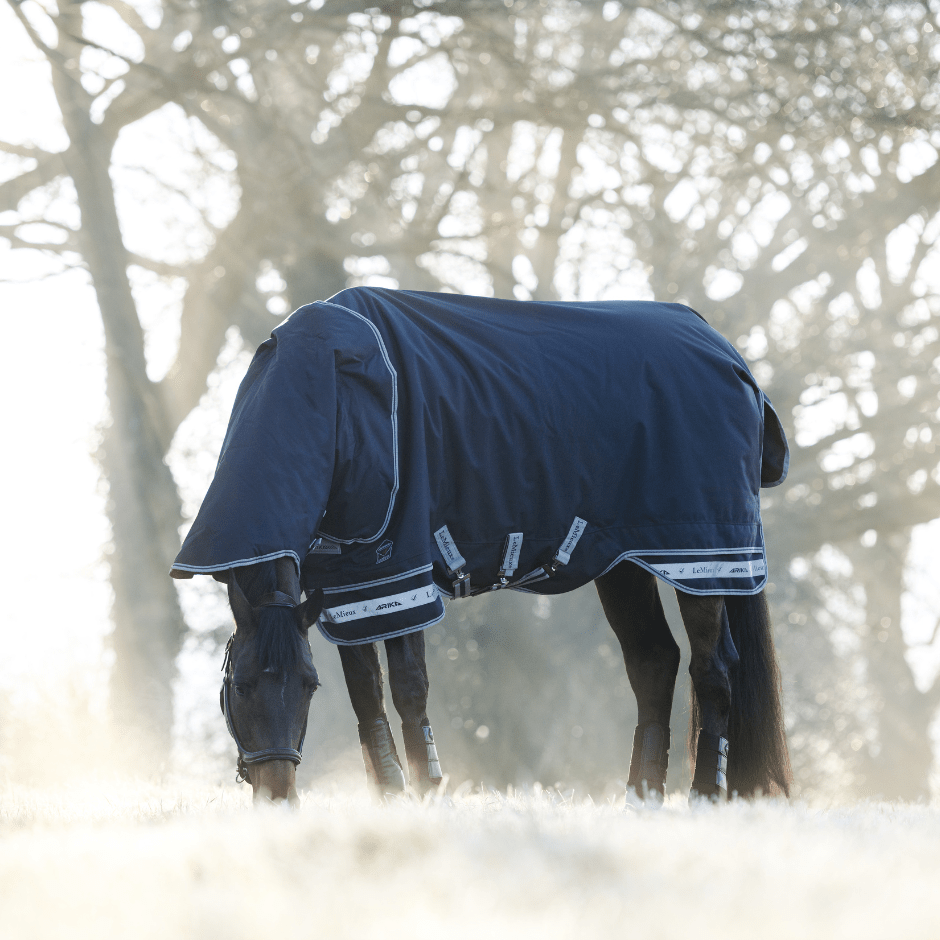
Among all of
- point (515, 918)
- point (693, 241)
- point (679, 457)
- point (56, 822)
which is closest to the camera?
point (515, 918)

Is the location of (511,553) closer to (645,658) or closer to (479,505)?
(479,505)

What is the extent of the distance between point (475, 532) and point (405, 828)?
1.43 metres

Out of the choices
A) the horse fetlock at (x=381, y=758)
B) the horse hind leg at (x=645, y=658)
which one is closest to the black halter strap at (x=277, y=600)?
the horse fetlock at (x=381, y=758)

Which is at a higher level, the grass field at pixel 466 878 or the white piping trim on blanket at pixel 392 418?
the white piping trim on blanket at pixel 392 418

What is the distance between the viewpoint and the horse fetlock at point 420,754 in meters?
2.72

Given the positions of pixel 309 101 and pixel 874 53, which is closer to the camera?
pixel 874 53

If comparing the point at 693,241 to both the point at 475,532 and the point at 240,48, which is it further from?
the point at 475,532

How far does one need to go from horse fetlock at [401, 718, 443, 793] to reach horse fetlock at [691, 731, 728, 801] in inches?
35.0

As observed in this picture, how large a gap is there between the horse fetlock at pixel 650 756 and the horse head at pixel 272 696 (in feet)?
4.70

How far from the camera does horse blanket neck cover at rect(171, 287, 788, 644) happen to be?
2490 mm

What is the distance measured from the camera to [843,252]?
9.73m

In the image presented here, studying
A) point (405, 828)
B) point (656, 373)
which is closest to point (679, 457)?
point (656, 373)

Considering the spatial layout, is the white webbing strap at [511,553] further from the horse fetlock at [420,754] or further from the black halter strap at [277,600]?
the black halter strap at [277,600]

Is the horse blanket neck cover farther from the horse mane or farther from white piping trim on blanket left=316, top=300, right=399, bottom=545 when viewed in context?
the horse mane
